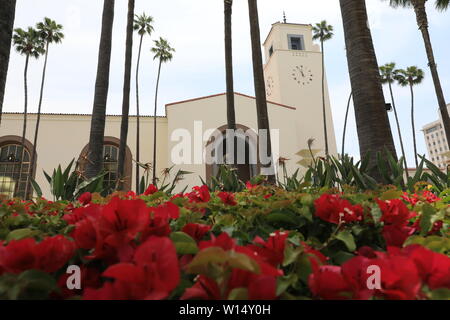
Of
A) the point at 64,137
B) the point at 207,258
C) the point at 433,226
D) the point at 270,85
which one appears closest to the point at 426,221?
the point at 433,226

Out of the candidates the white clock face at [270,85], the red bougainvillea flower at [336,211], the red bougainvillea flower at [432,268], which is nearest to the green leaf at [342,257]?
the red bougainvillea flower at [336,211]

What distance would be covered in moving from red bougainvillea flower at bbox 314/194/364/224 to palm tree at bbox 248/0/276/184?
6.59m

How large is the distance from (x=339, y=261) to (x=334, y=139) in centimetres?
2730

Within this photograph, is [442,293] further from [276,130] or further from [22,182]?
[22,182]

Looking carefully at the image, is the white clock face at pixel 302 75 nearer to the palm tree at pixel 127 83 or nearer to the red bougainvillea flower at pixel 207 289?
the palm tree at pixel 127 83

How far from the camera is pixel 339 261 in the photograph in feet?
3.25

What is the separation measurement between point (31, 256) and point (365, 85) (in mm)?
4555

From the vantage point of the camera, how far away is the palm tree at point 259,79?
8.48m

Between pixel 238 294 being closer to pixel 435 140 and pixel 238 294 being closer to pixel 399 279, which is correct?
pixel 399 279

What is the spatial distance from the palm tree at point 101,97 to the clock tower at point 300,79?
64.1 ft

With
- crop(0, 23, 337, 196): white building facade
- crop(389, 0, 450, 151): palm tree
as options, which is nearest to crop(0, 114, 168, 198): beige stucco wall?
crop(0, 23, 337, 196): white building facade

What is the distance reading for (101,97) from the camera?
7254 mm

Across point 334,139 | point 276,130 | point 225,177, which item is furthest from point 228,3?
point 334,139

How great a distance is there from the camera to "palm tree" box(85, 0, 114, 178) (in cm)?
674
